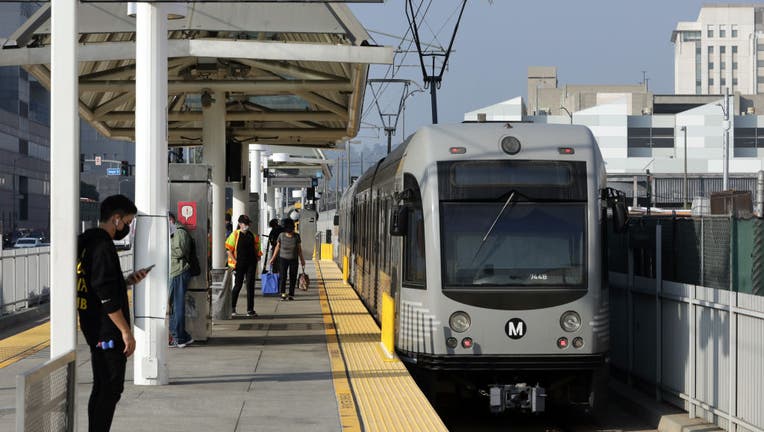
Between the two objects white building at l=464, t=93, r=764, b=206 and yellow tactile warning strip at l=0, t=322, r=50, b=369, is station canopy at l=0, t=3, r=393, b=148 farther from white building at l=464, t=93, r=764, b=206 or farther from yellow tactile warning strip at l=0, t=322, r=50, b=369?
white building at l=464, t=93, r=764, b=206

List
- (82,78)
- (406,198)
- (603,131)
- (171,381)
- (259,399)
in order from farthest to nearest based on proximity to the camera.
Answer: (603,131) → (82,78) → (406,198) → (171,381) → (259,399)

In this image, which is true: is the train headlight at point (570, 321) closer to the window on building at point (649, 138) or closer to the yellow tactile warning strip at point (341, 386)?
the yellow tactile warning strip at point (341, 386)

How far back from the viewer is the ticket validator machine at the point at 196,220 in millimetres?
14992

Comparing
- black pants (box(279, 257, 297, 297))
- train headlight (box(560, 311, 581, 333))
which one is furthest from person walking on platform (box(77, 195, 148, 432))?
black pants (box(279, 257, 297, 297))

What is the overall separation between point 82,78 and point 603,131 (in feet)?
275

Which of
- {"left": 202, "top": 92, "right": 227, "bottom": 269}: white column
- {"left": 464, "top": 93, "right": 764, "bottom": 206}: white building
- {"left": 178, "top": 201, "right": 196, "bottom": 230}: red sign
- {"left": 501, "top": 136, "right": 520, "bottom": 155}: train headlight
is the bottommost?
{"left": 178, "top": 201, "right": 196, "bottom": 230}: red sign

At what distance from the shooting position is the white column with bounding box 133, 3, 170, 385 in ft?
37.4

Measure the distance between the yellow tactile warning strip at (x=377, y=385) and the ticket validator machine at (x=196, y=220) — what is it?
6.12ft

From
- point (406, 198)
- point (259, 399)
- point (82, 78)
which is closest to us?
point (259, 399)

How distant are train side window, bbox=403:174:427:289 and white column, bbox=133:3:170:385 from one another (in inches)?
105

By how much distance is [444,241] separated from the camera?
12289mm

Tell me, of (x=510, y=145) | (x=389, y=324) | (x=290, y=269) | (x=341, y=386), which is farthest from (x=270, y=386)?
(x=290, y=269)

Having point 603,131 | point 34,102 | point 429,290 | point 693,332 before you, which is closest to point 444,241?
point 429,290

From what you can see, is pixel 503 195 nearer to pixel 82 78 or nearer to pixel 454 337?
pixel 454 337
